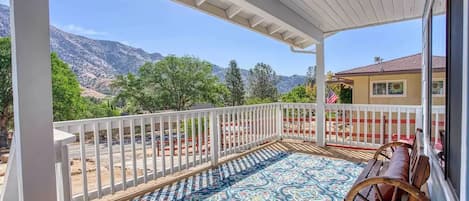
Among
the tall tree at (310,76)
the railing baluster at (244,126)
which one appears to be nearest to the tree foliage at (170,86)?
the tall tree at (310,76)

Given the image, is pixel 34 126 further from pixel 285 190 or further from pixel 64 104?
pixel 64 104

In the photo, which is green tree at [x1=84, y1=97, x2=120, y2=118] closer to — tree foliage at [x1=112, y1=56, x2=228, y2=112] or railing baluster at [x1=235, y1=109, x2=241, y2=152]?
tree foliage at [x1=112, y1=56, x2=228, y2=112]

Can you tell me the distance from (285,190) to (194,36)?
18.3 m

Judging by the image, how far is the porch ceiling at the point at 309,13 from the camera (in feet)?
12.1

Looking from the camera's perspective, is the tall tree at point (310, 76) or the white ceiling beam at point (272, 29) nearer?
the white ceiling beam at point (272, 29)

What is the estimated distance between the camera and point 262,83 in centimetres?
1694

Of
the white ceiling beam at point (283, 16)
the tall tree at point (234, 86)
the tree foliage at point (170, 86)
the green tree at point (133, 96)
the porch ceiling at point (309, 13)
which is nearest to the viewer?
the white ceiling beam at point (283, 16)

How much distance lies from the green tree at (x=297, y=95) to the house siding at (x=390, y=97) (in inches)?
213

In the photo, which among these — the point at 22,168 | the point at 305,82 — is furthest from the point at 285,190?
the point at 305,82

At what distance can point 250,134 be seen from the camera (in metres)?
5.39

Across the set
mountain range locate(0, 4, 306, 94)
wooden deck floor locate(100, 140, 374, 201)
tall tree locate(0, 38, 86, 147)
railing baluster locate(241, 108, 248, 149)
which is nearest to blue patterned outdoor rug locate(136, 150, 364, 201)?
wooden deck floor locate(100, 140, 374, 201)

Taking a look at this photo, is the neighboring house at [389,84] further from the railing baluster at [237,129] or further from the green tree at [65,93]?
the green tree at [65,93]

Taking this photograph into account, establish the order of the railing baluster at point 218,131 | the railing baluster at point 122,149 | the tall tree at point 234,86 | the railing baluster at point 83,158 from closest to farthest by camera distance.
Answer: the railing baluster at point 83,158 < the railing baluster at point 122,149 < the railing baluster at point 218,131 < the tall tree at point 234,86

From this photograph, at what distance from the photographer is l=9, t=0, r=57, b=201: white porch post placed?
1.47 meters
